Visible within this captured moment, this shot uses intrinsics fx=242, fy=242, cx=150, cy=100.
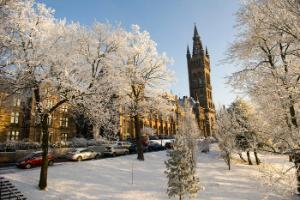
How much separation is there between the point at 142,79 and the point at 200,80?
84.1 m

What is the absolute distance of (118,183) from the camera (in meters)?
19.7

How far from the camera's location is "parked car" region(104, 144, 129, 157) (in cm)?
3199

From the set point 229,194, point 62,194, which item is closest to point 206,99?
point 229,194

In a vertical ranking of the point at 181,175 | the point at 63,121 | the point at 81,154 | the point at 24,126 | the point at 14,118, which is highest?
the point at 14,118

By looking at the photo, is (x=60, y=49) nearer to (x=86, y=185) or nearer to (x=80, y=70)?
(x=80, y=70)

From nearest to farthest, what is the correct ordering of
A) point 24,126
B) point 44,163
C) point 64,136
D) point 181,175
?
point 44,163, point 181,175, point 24,126, point 64,136

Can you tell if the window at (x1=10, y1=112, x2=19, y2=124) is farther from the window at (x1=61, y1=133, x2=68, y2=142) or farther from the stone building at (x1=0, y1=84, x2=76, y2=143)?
the window at (x1=61, y1=133, x2=68, y2=142)

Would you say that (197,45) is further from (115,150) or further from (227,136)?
(115,150)

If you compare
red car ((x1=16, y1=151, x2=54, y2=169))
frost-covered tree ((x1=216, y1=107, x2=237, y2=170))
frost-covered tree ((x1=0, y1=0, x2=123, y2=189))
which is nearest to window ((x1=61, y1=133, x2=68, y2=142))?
red car ((x1=16, y1=151, x2=54, y2=169))

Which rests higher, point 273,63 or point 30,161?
point 273,63

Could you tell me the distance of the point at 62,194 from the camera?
16031mm

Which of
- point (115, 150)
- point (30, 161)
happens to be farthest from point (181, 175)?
point (115, 150)

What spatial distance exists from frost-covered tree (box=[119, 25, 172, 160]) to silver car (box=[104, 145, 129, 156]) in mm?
6079

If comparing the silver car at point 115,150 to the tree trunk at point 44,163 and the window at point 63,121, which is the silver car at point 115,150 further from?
the window at point 63,121
